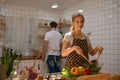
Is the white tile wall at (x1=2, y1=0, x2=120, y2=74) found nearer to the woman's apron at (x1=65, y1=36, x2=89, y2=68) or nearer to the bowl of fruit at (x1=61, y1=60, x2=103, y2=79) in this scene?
the woman's apron at (x1=65, y1=36, x2=89, y2=68)

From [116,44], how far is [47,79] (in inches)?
48.8

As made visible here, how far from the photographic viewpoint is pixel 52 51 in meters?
1.41

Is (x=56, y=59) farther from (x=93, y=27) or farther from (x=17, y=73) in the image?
(x=93, y=27)

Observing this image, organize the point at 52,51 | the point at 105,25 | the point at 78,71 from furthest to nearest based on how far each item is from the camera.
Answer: the point at 105,25, the point at 52,51, the point at 78,71

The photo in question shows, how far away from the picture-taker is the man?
1.36 m

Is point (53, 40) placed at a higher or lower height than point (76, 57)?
higher

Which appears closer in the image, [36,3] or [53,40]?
[53,40]

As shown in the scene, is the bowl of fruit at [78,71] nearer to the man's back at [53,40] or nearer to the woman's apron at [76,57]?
the woman's apron at [76,57]

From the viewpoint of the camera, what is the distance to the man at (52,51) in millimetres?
1364

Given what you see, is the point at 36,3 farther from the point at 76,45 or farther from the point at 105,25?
the point at 105,25

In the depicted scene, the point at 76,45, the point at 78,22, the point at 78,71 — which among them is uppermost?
the point at 78,22

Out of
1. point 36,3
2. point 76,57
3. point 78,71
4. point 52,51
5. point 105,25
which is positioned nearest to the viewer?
point 78,71

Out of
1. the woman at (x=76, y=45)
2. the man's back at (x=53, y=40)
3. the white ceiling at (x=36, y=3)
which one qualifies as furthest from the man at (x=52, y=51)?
the white ceiling at (x=36, y=3)

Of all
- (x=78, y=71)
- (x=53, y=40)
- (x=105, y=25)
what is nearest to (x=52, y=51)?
(x=53, y=40)
